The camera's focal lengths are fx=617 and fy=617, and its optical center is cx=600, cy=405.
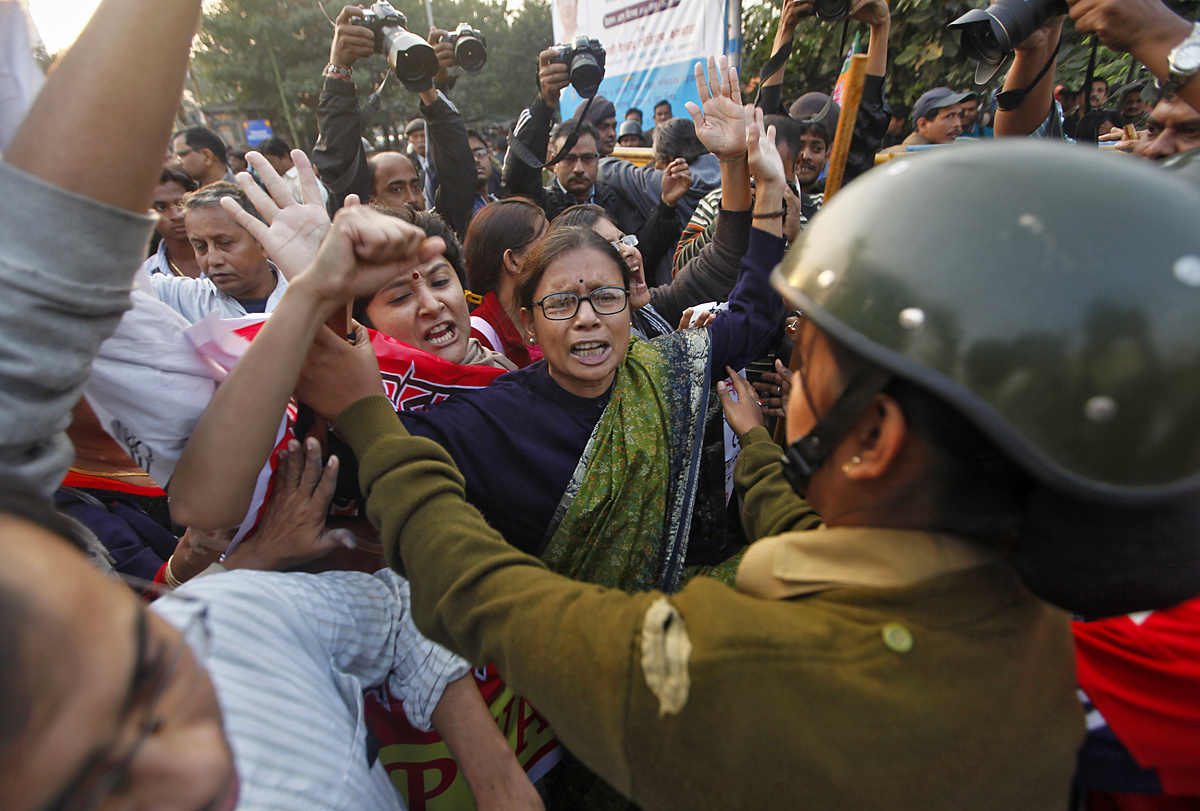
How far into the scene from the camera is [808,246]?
0.99m

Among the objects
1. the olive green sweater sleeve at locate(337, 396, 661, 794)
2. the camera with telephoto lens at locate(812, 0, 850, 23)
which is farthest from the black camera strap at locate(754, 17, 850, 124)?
the olive green sweater sleeve at locate(337, 396, 661, 794)

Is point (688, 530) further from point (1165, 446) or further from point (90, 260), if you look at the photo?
point (90, 260)

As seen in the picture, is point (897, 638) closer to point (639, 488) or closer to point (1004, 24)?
point (639, 488)

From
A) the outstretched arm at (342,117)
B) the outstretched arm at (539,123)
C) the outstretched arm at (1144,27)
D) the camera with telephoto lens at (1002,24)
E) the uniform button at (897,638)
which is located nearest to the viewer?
the uniform button at (897,638)

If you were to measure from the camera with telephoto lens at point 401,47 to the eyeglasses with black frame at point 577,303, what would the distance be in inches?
96.1

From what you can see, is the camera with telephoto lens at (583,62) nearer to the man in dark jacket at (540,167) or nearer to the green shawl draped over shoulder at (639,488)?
the man in dark jacket at (540,167)

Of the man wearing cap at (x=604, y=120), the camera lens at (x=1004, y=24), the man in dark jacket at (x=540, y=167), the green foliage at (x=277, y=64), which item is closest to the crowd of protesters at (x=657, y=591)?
the camera lens at (x=1004, y=24)

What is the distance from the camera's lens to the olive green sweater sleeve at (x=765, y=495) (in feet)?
4.76

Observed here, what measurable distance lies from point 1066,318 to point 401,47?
12.5ft

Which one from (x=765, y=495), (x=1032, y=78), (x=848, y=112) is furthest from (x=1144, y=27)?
(x=765, y=495)

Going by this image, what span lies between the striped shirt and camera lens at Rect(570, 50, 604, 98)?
3900 mm

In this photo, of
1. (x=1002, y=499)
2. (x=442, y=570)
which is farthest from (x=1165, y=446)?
(x=442, y=570)

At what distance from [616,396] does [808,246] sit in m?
0.97

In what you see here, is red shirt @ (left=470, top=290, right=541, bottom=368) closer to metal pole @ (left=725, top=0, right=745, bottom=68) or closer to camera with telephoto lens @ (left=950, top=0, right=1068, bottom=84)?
camera with telephoto lens @ (left=950, top=0, right=1068, bottom=84)
